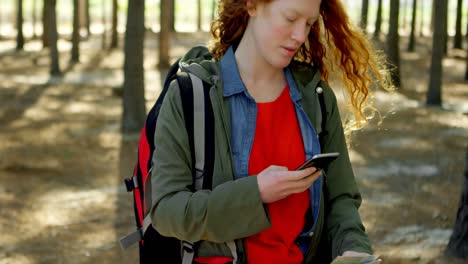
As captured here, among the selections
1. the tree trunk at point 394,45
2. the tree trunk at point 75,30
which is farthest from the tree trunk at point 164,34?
the tree trunk at point 394,45

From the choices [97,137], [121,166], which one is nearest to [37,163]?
[121,166]

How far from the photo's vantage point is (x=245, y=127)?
270cm

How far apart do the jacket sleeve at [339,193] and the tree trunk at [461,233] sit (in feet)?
13.7

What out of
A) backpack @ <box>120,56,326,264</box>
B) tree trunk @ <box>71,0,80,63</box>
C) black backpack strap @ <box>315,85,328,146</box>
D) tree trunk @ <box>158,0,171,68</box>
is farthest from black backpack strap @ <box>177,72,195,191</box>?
tree trunk @ <box>71,0,80,63</box>

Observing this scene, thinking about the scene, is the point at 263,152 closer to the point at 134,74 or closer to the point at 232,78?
the point at 232,78

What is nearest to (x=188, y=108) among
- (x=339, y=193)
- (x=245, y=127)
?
(x=245, y=127)

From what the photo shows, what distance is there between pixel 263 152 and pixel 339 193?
1.06ft

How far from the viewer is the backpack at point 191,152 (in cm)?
263

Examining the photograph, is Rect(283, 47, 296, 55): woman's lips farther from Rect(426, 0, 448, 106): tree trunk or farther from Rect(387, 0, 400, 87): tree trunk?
Rect(387, 0, 400, 87): tree trunk

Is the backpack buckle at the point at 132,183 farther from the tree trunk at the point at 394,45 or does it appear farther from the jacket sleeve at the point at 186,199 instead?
the tree trunk at the point at 394,45

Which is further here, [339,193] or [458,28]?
[458,28]

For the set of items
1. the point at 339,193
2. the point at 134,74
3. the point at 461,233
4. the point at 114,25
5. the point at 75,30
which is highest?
the point at 339,193

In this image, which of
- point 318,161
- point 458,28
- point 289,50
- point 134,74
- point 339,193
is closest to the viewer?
point 318,161

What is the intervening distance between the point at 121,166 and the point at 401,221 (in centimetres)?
445
